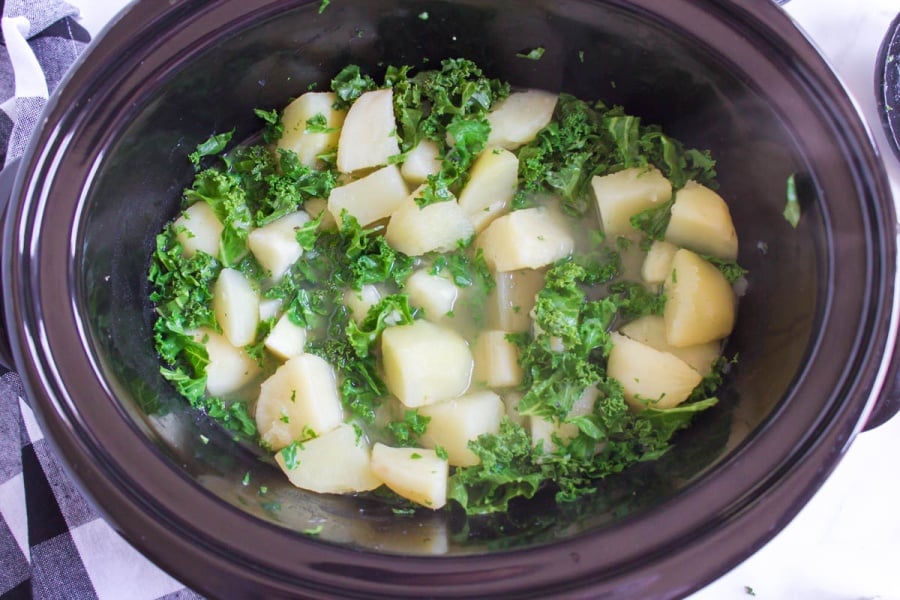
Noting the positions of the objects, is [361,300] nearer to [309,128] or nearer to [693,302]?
[309,128]

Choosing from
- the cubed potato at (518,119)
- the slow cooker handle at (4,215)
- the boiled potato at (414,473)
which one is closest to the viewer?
the slow cooker handle at (4,215)

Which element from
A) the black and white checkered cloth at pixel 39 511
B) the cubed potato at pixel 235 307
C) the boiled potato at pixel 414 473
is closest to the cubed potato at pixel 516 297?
the boiled potato at pixel 414 473

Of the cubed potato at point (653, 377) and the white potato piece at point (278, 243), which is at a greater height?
the white potato piece at point (278, 243)

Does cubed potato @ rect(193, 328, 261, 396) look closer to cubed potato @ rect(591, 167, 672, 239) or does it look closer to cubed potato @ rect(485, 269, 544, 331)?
cubed potato @ rect(485, 269, 544, 331)

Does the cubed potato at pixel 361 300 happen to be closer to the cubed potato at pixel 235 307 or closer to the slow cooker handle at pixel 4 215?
the cubed potato at pixel 235 307

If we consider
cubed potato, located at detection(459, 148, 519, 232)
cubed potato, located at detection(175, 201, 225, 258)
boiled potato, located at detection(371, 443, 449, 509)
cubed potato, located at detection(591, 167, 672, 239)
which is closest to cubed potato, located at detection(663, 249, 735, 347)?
cubed potato, located at detection(591, 167, 672, 239)

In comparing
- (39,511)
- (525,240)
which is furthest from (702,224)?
(39,511)
